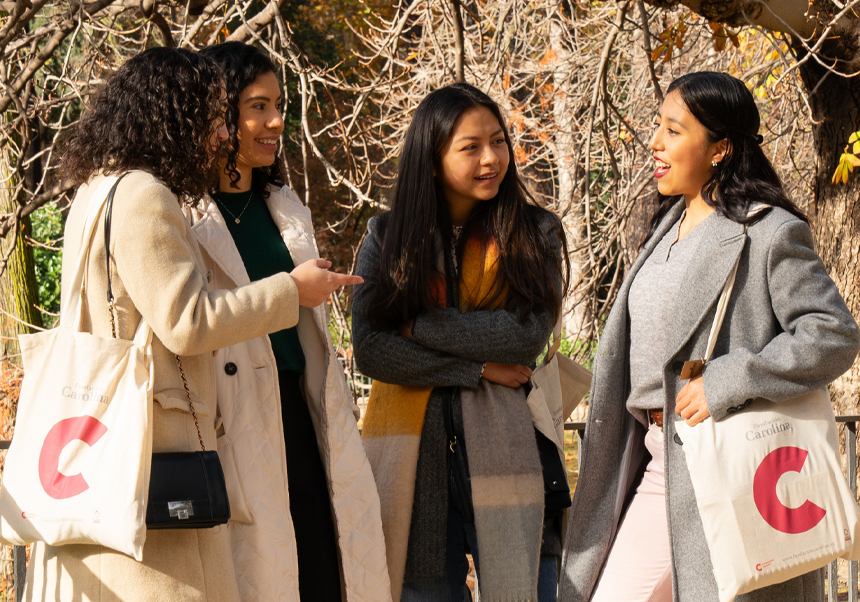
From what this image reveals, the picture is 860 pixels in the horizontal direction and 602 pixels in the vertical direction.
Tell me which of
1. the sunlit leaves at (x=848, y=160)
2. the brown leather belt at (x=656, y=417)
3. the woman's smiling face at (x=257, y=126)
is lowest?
the brown leather belt at (x=656, y=417)

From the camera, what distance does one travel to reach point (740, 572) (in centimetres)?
190

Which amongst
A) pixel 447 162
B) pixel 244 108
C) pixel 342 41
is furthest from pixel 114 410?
pixel 342 41

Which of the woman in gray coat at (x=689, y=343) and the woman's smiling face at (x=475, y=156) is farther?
the woman's smiling face at (x=475, y=156)

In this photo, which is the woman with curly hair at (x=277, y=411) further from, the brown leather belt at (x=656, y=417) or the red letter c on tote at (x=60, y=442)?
the brown leather belt at (x=656, y=417)

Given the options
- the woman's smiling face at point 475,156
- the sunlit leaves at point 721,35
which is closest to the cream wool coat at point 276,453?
the woman's smiling face at point 475,156

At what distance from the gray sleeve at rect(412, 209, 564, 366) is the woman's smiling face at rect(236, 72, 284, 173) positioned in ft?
2.10

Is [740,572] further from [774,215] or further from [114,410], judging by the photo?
[114,410]

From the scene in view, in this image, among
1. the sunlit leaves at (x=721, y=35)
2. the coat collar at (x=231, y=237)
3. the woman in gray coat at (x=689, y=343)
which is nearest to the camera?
the woman in gray coat at (x=689, y=343)

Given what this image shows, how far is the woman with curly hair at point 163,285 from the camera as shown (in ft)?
5.73

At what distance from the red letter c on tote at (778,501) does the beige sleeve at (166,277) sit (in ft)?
3.96

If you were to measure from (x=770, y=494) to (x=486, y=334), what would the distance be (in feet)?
2.60

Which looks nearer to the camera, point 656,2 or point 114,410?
point 114,410

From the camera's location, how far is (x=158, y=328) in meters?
1.75

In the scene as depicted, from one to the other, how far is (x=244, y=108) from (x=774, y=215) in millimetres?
1437
